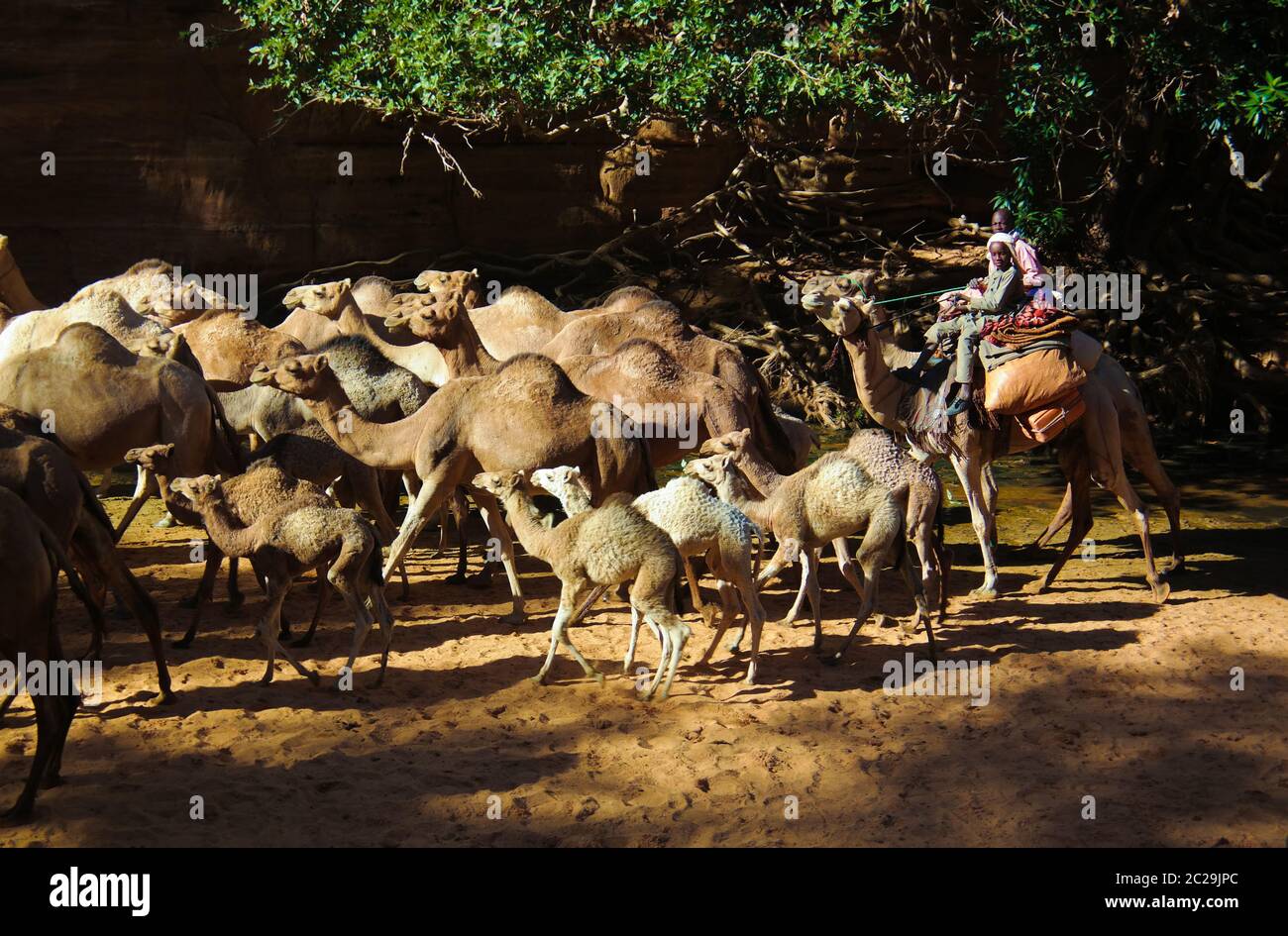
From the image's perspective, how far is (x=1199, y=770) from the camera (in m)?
6.62

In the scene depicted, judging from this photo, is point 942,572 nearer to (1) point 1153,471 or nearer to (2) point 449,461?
(1) point 1153,471

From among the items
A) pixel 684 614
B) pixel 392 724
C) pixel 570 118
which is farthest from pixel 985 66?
pixel 392 724

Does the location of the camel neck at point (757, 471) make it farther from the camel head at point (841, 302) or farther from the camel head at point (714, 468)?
the camel head at point (841, 302)

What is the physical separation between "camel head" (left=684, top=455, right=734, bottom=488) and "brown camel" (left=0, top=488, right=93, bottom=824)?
3622 mm

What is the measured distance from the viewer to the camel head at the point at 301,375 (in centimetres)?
904

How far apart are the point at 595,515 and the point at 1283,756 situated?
349cm

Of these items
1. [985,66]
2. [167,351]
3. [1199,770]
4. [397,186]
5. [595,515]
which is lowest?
[1199,770]

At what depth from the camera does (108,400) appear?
9062mm

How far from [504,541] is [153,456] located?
7.06ft

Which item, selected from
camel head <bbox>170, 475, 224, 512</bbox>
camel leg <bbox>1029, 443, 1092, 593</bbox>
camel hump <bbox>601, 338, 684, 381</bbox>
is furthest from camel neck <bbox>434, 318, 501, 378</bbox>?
camel leg <bbox>1029, 443, 1092, 593</bbox>

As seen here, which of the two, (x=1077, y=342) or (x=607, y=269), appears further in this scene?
→ (x=607, y=269)

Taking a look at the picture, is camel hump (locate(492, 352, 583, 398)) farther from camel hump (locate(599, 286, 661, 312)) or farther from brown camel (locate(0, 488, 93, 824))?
brown camel (locate(0, 488, 93, 824))

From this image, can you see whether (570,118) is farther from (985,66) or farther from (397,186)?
(985,66)

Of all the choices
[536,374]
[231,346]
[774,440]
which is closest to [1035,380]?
[774,440]
